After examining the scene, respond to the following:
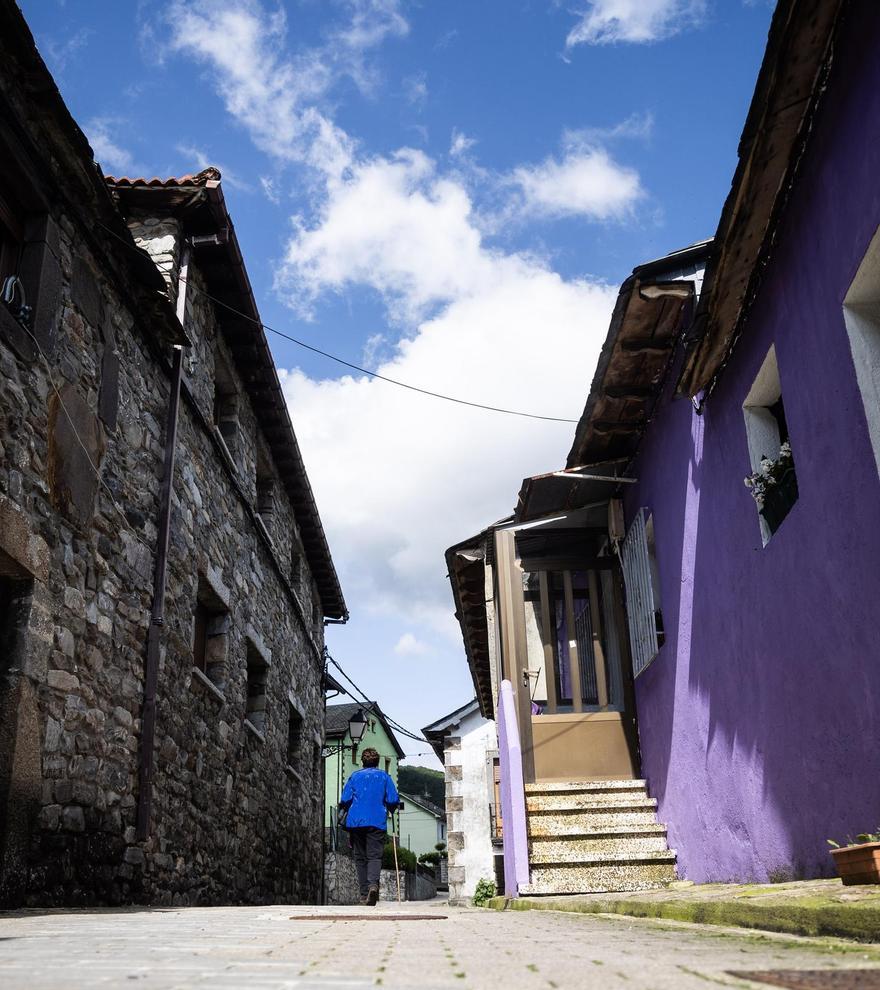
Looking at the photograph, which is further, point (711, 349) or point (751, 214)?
point (711, 349)

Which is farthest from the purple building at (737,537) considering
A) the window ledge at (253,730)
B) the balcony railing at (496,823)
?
the balcony railing at (496,823)

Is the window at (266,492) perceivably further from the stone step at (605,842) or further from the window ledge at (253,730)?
the stone step at (605,842)

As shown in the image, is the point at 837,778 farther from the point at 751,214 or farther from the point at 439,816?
the point at 439,816

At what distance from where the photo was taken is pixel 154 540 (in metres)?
6.58

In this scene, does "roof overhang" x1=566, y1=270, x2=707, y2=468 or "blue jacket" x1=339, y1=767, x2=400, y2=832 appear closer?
"roof overhang" x1=566, y1=270, x2=707, y2=468

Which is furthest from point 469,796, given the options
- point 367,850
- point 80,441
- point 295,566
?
point 80,441

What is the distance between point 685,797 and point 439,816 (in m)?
43.0

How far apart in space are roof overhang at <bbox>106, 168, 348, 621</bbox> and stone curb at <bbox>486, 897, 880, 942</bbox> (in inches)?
240

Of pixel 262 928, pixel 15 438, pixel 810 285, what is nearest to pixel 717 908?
pixel 262 928

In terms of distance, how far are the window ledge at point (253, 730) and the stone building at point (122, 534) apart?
0.03m

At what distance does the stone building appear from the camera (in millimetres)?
4711

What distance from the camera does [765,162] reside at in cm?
392

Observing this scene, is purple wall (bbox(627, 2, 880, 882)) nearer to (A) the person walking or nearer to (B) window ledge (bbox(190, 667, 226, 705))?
(A) the person walking

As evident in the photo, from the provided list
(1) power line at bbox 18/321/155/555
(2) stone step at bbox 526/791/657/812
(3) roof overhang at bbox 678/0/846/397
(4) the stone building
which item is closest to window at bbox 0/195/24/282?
(4) the stone building
